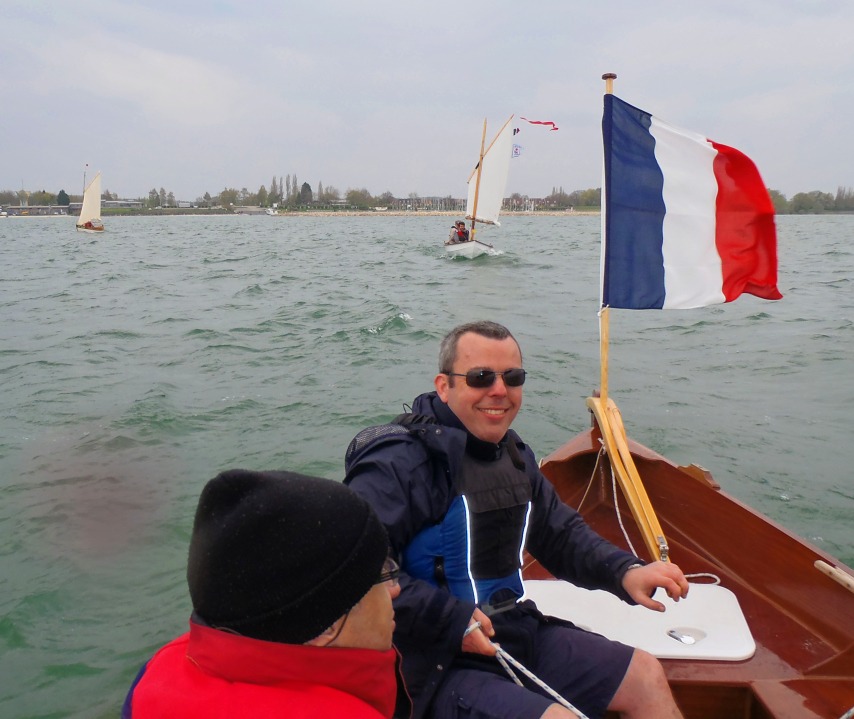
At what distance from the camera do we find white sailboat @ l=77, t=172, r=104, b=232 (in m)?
54.1

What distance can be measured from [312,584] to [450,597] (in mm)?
991

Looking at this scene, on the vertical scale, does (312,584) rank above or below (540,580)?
above

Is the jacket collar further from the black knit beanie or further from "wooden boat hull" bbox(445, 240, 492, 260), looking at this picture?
"wooden boat hull" bbox(445, 240, 492, 260)

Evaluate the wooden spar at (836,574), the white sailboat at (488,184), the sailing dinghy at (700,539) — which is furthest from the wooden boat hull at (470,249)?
the wooden spar at (836,574)

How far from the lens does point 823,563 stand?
311 centimetres

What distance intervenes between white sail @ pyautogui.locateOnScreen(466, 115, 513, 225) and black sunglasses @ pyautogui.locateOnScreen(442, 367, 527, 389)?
98.3 ft

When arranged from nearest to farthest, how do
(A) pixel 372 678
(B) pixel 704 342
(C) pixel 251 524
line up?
(C) pixel 251 524
(A) pixel 372 678
(B) pixel 704 342

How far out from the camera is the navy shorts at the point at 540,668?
82.2 inches

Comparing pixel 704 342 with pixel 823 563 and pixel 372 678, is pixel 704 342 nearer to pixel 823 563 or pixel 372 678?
pixel 823 563

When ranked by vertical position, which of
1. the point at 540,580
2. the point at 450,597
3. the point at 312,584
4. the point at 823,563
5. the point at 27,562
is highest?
the point at 312,584

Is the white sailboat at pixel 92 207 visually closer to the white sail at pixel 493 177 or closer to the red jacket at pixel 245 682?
the white sail at pixel 493 177

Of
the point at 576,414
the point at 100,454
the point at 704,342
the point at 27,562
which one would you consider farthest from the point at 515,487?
the point at 704,342

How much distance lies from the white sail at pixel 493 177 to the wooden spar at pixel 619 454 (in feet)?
92.3

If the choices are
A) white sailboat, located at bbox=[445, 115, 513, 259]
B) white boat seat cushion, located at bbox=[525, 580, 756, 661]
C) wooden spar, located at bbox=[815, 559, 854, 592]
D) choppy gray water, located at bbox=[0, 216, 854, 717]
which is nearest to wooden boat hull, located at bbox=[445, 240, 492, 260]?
white sailboat, located at bbox=[445, 115, 513, 259]
